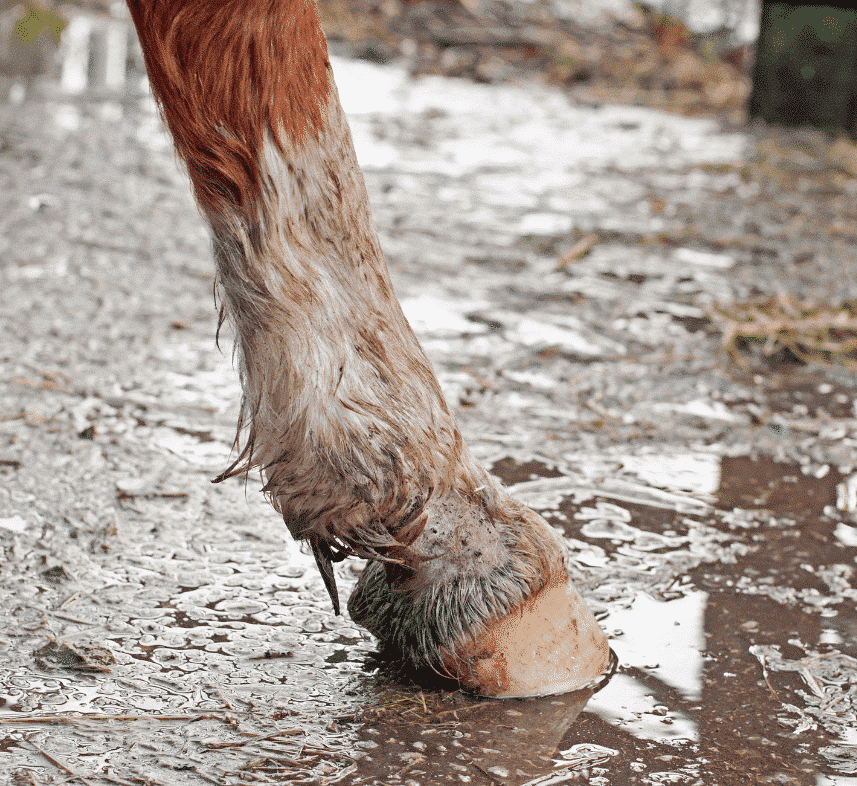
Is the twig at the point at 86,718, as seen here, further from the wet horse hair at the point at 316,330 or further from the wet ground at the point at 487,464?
the wet horse hair at the point at 316,330

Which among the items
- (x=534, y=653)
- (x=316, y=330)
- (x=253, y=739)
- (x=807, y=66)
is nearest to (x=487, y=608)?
(x=534, y=653)

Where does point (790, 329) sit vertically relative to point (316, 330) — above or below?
below

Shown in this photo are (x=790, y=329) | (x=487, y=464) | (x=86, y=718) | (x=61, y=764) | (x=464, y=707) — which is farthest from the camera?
(x=790, y=329)

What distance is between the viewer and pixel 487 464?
2574 millimetres

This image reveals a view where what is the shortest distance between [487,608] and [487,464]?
2.84 feet

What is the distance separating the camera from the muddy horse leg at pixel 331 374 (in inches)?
59.9

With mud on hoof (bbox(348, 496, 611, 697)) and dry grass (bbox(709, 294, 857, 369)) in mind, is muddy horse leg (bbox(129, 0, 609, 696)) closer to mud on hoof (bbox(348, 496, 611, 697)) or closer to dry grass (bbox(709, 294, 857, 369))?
mud on hoof (bbox(348, 496, 611, 697))

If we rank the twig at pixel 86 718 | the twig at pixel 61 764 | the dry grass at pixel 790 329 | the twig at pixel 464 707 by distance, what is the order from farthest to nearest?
1. the dry grass at pixel 790 329
2. the twig at pixel 464 707
3. the twig at pixel 86 718
4. the twig at pixel 61 764

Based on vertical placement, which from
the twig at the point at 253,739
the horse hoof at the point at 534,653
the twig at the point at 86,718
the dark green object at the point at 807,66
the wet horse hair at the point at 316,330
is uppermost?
the dark green object at the point at 807,66

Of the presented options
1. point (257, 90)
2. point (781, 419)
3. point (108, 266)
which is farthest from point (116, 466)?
point (781, 419)

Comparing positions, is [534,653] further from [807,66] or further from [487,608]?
[807,66]

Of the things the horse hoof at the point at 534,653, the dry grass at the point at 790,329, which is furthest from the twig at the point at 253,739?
the dry grass at the point at 790,329

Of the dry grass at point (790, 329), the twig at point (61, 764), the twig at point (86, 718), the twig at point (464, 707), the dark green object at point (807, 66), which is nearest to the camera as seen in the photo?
the twig at point (61, 764)

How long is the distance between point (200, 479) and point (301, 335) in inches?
35.1
